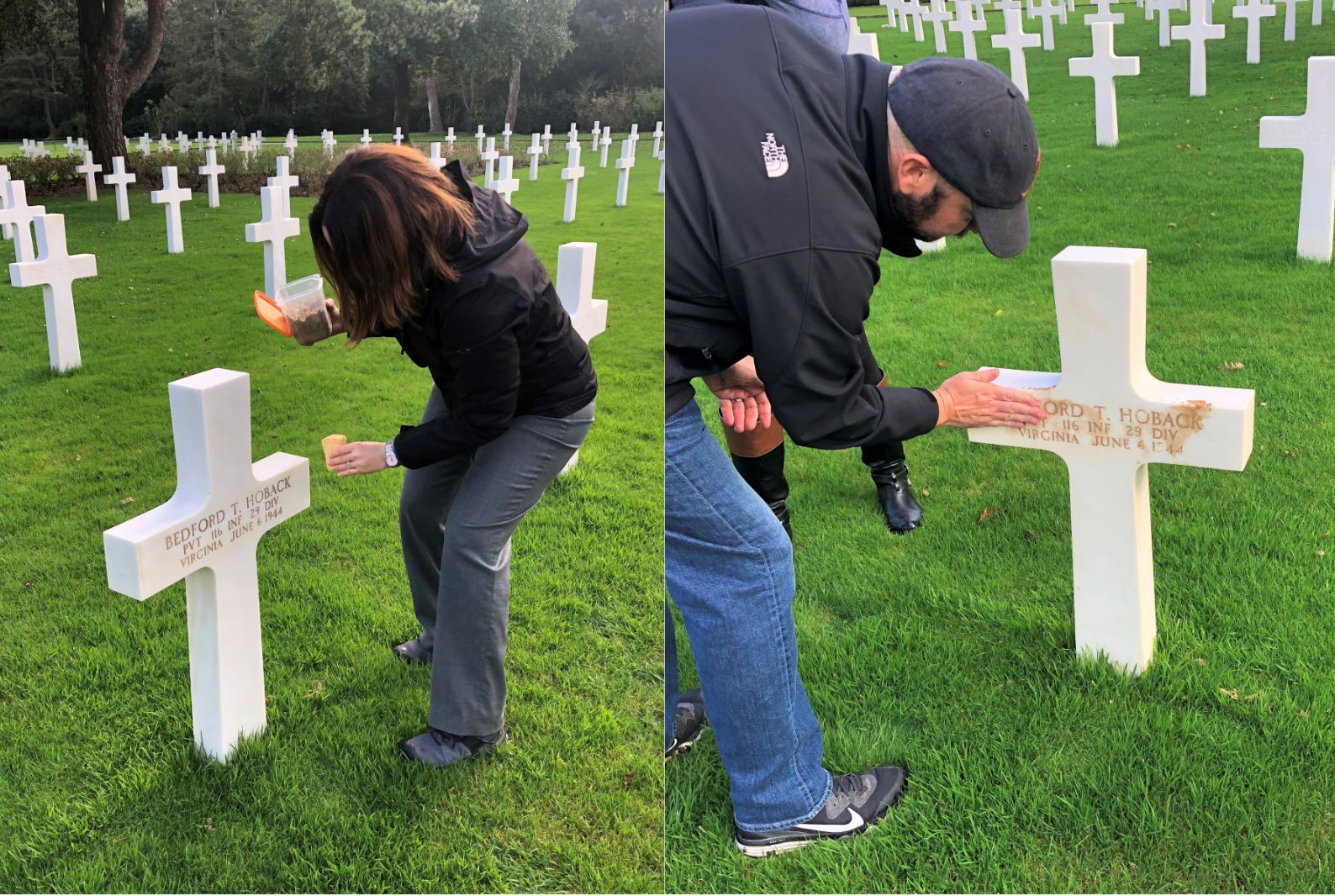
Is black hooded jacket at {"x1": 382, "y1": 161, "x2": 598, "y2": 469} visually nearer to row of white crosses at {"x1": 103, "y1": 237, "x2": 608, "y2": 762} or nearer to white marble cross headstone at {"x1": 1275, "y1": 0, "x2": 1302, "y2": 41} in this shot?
row of white crosses at {"x1": 103, "y1": 237, "x2": 608, "y2": 762}

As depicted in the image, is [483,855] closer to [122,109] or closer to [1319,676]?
[1319,676]

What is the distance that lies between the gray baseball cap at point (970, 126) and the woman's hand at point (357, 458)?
3.37ft

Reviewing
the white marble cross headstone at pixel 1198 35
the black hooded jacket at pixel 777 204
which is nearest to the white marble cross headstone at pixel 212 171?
the black hooded jacket at pixel 777 204

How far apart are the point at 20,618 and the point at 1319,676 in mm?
2837

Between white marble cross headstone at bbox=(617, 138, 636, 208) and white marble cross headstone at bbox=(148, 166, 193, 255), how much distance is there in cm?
113

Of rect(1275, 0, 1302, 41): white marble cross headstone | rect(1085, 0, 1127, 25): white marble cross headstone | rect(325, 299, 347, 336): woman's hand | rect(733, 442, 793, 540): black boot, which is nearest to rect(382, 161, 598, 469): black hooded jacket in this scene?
rect(325, 299, 347, 336): woman's hand

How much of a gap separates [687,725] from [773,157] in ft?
3.95

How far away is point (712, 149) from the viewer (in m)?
1.39

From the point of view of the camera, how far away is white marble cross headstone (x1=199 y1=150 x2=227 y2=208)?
9.05 ft

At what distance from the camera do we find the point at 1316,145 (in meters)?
4.53

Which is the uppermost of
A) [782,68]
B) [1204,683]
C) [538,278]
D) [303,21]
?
[303,21]

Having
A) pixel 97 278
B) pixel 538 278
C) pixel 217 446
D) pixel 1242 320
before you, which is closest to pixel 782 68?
pixel 538 278

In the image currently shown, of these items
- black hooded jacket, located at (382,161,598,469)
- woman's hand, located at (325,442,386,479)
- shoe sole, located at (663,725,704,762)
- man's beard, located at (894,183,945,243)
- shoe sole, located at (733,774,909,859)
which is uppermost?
man's beard, located at (894,183,945,243)

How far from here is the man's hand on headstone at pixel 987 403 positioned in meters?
1.93
